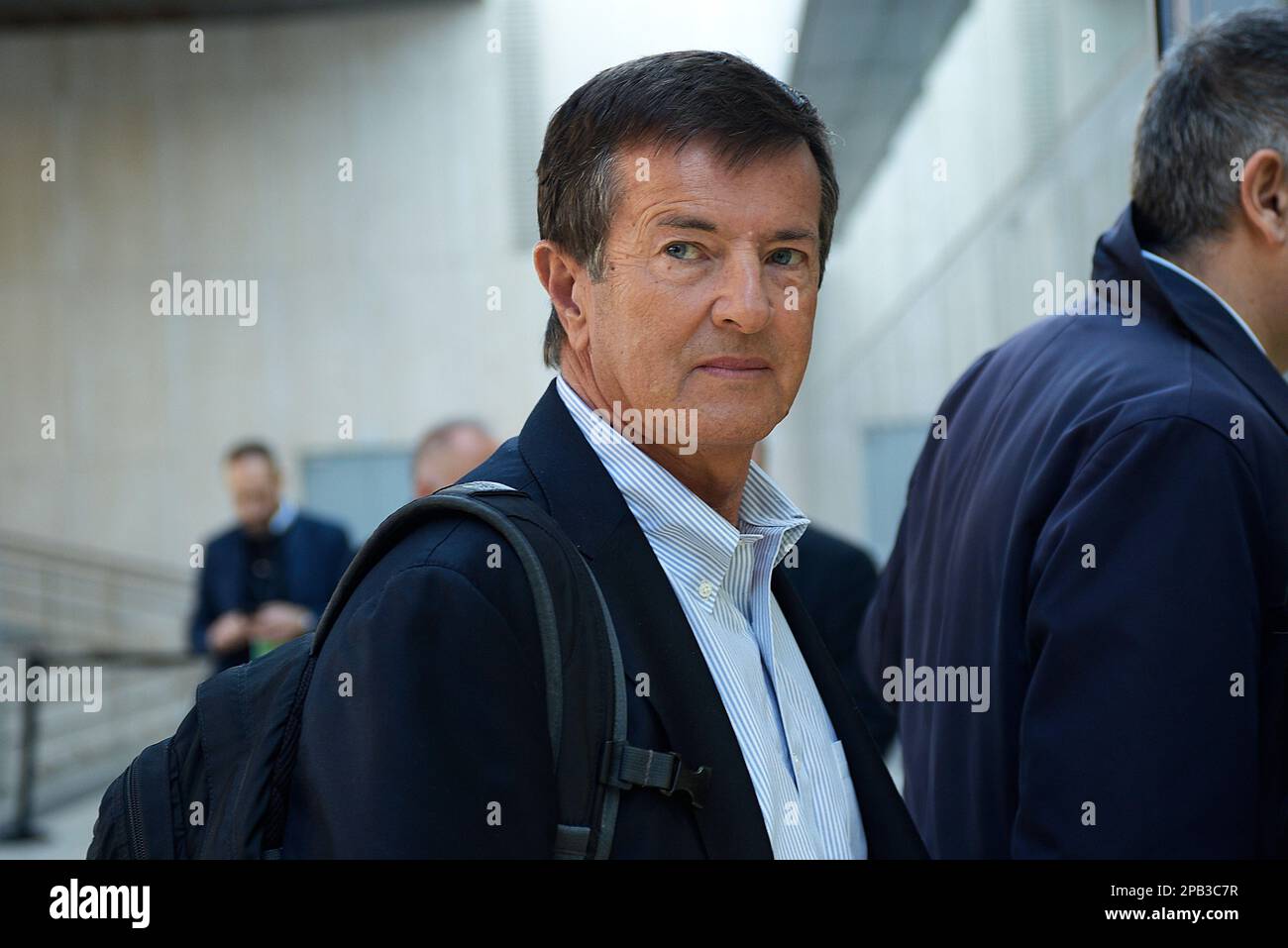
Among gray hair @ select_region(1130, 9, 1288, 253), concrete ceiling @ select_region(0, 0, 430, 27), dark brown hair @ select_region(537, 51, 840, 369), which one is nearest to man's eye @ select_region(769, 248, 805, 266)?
dark brown hair @ select_region(537, 51, 840, 369)

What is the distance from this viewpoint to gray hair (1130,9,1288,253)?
2.04m

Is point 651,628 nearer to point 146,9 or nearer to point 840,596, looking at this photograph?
point 840,596

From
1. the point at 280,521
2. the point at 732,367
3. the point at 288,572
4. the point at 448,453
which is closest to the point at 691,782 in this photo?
the point at 732,367

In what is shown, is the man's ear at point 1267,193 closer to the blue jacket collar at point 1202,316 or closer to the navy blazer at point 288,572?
the blue jacket collar at point 1202,316

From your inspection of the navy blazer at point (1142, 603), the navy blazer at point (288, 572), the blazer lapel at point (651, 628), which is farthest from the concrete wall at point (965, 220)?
the blazer lapel at point (651, 628)

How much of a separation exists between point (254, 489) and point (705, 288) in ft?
18.2

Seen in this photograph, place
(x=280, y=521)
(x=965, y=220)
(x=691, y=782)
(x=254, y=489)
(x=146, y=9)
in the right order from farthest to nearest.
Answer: (x=146, y=9) → (x=965, y=220) → (x=280, y=521) → (x=254, y=489) → (x=691, y=782)

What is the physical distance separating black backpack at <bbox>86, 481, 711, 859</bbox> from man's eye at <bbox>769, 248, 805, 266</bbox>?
452 mm

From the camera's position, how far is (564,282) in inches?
63.7

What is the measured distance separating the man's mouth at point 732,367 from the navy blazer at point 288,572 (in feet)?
16.4

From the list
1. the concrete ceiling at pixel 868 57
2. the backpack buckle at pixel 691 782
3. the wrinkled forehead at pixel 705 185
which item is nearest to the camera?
the backpack buckle at pixel 691 782

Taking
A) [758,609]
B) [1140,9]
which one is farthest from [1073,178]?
[758,609]

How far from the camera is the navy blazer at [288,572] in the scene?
20.7 feet

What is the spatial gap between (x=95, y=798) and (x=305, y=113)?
7045mm
